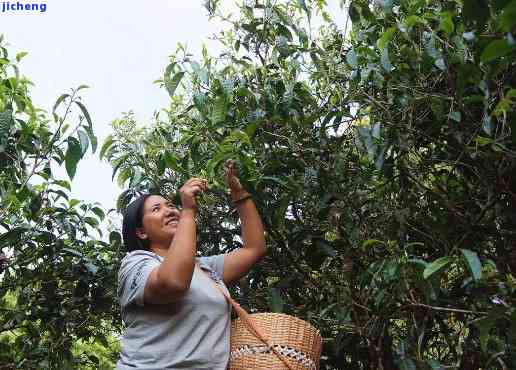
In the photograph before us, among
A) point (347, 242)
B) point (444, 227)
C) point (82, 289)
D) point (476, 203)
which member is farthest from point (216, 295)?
point (82, 289)

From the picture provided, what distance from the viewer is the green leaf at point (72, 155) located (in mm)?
1953

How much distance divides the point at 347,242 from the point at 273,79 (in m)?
0.58

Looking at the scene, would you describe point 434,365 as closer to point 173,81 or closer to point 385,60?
point 385,60

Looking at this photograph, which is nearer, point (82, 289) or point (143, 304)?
point (143, 304)

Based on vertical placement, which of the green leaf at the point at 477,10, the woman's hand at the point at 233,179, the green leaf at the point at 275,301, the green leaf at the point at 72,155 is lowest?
the green leaf at the point at 275,301

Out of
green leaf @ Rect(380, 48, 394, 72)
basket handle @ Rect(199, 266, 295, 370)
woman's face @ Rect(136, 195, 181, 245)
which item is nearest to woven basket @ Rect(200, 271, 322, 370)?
basket handle @ Rect(199, 266, 295, 370)

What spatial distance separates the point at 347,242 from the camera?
2244 mm

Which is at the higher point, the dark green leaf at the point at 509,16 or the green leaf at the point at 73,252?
the dark green leaf at the point at 509,16

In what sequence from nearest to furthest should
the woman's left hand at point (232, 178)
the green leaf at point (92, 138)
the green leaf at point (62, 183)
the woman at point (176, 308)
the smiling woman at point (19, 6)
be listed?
the woman at point (176, 308) < the green leaf at point (92, 138) < the woman's left hand at point (232, 178) < the green leaf at point (62, 183) < the smiling woman at point (19, 6)

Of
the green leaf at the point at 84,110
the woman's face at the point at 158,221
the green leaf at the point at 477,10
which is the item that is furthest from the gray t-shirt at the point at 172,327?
the green leaf at the point at 477,10

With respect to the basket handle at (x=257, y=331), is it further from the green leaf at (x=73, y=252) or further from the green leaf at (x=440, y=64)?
the green leaf at (x=73, y=252)

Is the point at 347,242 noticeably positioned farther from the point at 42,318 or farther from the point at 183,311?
the point at 42,318

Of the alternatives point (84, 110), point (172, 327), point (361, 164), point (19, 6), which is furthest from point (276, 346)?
point (19, 6)

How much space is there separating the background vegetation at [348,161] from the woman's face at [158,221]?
149 mm
